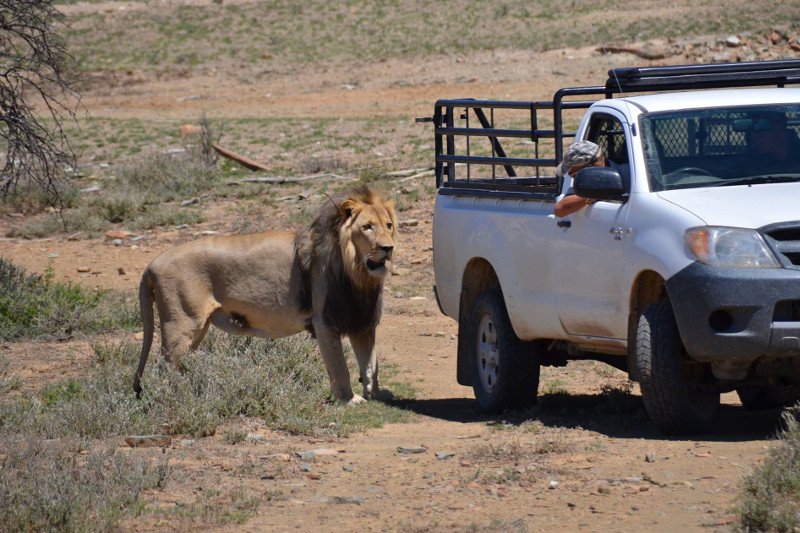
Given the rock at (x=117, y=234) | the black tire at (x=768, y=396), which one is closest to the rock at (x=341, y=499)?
the black tire at (x=768, y=396)

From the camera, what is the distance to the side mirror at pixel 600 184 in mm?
7488

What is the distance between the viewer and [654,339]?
23.7ft

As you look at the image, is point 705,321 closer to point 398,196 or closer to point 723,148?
point 723,148

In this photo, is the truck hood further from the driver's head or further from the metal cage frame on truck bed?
the metal cage frame on truck bed

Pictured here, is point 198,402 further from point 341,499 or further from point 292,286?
point 341,499

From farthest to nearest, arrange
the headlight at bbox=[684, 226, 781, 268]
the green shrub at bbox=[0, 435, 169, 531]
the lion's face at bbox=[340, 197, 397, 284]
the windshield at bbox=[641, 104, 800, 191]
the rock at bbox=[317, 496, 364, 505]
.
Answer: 1. the lion's face at bbox=[340, 197, 397, 284]
2. the windshield at bbox=[641, 104, 800, 191]
3. the headlight at bbox=[684, 226, 781, 268]
4. the rock at bbox=[317, 496, 364, 505]
5. the green shrub at bbox=[0, 435, 169, 531]

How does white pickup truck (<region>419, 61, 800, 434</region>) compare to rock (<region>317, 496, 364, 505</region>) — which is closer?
rock (<region>317, 496, 364, 505</region>)

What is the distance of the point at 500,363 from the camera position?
8891mm

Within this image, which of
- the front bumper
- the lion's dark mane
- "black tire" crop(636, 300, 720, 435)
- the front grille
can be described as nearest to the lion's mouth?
the lion's dark mane

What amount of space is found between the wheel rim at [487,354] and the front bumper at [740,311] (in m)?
2.28

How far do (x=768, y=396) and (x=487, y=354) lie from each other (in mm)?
2024

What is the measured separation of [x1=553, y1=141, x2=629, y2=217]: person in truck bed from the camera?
7.96 m

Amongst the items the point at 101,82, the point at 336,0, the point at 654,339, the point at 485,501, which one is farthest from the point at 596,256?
the point at 336,0

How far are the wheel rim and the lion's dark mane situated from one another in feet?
2.86
